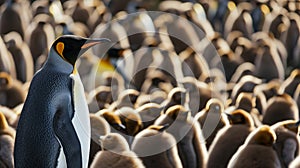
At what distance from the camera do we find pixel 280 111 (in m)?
7.80

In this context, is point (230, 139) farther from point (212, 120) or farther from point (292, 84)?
point (292, 84)

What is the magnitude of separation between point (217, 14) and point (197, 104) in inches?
340

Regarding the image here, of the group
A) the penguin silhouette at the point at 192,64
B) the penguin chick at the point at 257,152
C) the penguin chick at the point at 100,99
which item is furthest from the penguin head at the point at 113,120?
the penguin silhouette at the point at 192,64

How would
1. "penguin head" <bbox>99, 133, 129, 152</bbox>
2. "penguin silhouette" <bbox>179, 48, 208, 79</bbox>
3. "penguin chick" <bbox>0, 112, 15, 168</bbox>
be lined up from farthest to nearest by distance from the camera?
"penguin silhouette" <bbox>179, 48, 208, 79</bbox>, "penguin chick" <bbox>0, 112, 15, 168</bbox>, "penguin head" <bbox>99, 133, 129, 152</bbox>

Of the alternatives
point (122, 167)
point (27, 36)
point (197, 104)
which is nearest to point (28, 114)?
point (122, 167)

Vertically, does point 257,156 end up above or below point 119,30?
above

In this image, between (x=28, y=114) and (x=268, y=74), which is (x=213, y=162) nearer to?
(x=28, y=114)

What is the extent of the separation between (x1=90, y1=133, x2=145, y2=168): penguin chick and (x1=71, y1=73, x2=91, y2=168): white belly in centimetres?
34

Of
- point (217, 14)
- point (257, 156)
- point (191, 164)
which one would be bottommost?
point (217, 14)

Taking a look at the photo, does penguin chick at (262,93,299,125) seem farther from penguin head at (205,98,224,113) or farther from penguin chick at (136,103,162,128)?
penguin chick at (136,103,162,128)

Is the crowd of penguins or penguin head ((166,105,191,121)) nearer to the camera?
the crowd of penguins

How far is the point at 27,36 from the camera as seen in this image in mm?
12281

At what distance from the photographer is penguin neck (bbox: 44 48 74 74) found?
4.81 metres

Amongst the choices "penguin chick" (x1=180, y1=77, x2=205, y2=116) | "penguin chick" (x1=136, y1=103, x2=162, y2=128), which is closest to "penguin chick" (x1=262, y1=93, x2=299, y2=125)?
"penguin chick" (x1=180, y1=77, x2=205, y2=116)
